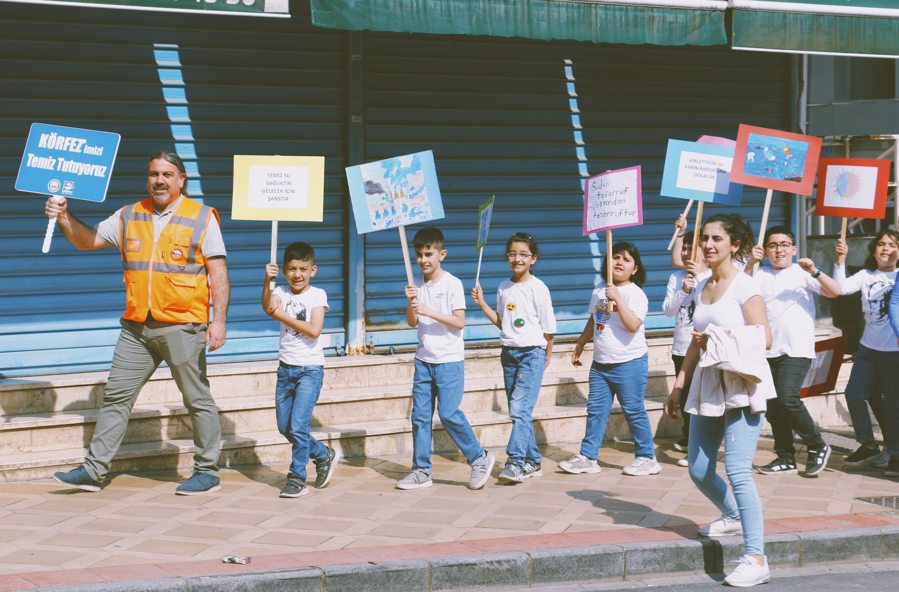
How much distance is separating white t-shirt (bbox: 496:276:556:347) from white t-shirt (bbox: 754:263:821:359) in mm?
1519

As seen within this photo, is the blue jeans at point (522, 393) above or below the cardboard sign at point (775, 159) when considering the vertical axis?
below

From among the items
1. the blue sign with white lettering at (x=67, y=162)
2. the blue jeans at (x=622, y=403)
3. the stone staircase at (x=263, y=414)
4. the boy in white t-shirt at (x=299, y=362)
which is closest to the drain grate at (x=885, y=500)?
the blue jeans at (x=622, y=403)

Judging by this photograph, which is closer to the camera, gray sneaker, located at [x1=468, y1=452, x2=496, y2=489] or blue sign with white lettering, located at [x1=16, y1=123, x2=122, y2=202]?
blue sign with white lettering, located at [x1=16, y1=123, x2=122, y2=202]

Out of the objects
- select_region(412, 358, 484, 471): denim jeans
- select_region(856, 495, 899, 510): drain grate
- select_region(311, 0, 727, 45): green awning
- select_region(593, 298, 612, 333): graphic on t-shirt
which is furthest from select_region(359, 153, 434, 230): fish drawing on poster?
select_region(856, 495, 899, 510): drain grate

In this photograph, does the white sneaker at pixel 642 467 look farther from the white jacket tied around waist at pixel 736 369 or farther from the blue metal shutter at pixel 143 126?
the blue metal shutter at pixel 143 126

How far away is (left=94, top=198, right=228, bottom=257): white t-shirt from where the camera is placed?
23.9 ft

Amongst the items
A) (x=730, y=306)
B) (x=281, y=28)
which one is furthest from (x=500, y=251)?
(x=730, y=306)

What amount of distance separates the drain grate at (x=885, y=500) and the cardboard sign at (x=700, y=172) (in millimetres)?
2357

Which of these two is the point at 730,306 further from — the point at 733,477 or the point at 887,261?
the point at 887,261

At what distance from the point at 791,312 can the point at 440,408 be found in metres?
2.48

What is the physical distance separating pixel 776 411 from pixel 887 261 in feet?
4.37

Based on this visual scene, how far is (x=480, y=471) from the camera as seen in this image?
25.0 feet

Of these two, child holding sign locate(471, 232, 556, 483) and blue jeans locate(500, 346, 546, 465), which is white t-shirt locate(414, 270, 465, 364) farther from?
blue jeans locate(500, 346, 546, 465)

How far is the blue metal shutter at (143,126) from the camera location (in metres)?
8.88
